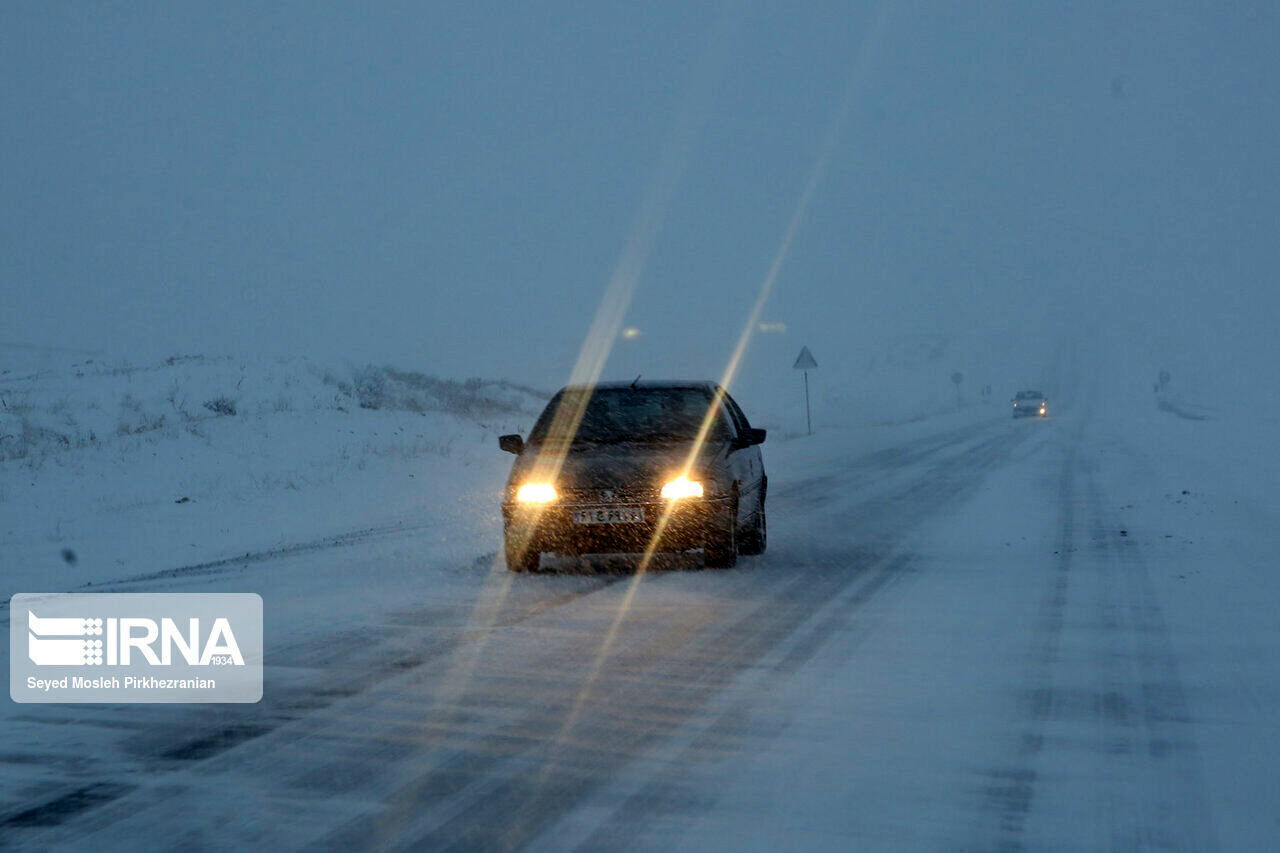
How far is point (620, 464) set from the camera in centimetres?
1020

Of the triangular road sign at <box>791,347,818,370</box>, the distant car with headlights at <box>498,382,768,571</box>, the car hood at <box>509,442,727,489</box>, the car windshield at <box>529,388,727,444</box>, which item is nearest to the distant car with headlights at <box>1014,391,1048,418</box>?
the triangular road sign at <box>791,347,818,370</box>

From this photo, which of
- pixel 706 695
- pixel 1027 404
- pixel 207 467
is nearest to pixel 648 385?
pixel 706 695

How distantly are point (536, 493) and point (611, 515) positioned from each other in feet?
2.10

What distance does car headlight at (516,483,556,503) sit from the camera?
394 inches

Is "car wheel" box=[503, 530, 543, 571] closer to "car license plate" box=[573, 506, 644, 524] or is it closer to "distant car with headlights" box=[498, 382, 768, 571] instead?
"distant car with headlights" box=[498, 382, 768, 571]

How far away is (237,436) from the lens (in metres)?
21.8

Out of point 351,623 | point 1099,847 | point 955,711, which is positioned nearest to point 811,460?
point 351,623

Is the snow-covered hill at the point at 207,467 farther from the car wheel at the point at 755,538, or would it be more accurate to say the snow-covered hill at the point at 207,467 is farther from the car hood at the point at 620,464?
the car wheel at the point at 755,538

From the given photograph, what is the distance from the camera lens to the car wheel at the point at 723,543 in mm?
10083

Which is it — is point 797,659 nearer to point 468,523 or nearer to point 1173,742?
point 1173,742

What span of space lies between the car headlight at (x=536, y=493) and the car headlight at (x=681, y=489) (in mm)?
911

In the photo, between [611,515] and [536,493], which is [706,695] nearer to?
[611,515]

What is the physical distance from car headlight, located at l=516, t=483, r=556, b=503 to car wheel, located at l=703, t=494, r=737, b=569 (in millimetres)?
1313

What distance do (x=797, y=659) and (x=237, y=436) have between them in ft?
56.8
